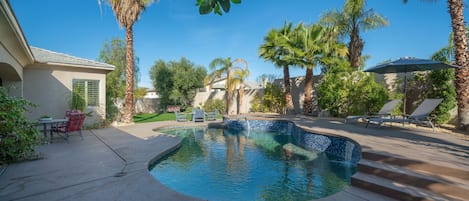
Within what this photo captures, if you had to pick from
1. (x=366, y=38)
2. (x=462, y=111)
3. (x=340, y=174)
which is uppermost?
(x=366, y=38)

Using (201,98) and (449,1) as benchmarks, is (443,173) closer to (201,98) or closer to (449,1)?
(449,1)

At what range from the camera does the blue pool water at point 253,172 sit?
4367mm

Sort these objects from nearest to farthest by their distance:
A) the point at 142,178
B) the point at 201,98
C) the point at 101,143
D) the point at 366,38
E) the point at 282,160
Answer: the point at 142,178
the point at 282,160
the point at 101,143
the point at 366,38
the point at 201,98

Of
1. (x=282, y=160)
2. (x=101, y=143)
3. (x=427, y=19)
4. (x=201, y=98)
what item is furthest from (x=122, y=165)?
(x=201, y=98)

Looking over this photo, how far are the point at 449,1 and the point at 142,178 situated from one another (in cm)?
1167

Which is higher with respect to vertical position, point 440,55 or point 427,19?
point 427,19

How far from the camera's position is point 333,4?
52.7 feet

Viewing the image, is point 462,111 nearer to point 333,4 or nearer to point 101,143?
point 333,4

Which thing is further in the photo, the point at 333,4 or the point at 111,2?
the point at 333,4

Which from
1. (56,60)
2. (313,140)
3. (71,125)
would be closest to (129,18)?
(56,60)

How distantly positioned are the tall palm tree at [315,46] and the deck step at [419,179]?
10.8 meters

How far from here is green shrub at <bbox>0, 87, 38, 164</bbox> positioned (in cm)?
477

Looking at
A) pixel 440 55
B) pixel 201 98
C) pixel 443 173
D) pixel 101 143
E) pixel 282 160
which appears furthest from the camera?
pixel 201 98

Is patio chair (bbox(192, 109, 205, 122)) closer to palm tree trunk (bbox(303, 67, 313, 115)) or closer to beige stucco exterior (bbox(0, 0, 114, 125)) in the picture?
beige stucco exterior (bbox(0, 0, 114, 125))
